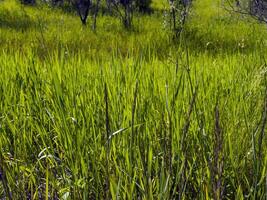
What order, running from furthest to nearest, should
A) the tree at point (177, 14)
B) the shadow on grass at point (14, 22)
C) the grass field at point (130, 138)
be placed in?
the shadow on grass at point (14, 22) → the tree at point (177, 14) → the grass field at point (130, 138)

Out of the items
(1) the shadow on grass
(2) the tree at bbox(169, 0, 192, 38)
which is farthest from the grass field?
(1) the shadow on grass

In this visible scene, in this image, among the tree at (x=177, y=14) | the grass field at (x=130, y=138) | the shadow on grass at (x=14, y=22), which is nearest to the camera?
the grass field at (x=130, y=138)

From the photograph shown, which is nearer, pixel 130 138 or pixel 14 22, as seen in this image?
pixel 130 138

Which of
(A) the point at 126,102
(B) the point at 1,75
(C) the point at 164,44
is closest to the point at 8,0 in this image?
(C) the point at 164,44

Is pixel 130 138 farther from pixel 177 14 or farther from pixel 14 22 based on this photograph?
pixel 14 22

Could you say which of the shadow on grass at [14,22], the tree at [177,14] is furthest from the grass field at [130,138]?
the shadow on grass at [14,22]

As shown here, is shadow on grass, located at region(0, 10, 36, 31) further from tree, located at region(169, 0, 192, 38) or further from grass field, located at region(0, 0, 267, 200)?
grass field, located at region(0, 0, 267, 200)

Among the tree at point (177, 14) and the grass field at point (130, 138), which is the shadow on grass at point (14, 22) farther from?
the grass field at point (130, 138)

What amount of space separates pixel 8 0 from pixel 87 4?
5.27 m

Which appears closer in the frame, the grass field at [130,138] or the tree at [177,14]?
the grass field at [130,138]

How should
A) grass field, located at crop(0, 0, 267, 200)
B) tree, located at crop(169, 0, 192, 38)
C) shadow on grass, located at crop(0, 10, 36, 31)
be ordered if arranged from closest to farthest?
grass field, located at crop(0, 0, 267, 200) < tree, located at crop(169, 0, 192, 38) < shadow on grass, located at crop(0, 10, 36, 31)

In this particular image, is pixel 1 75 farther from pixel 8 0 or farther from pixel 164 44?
Answer: pixel 8 0

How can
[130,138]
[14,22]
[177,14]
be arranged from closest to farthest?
[130,138], [177,14], [14,22]

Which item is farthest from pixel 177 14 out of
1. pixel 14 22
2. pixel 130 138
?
pixel 130 138
